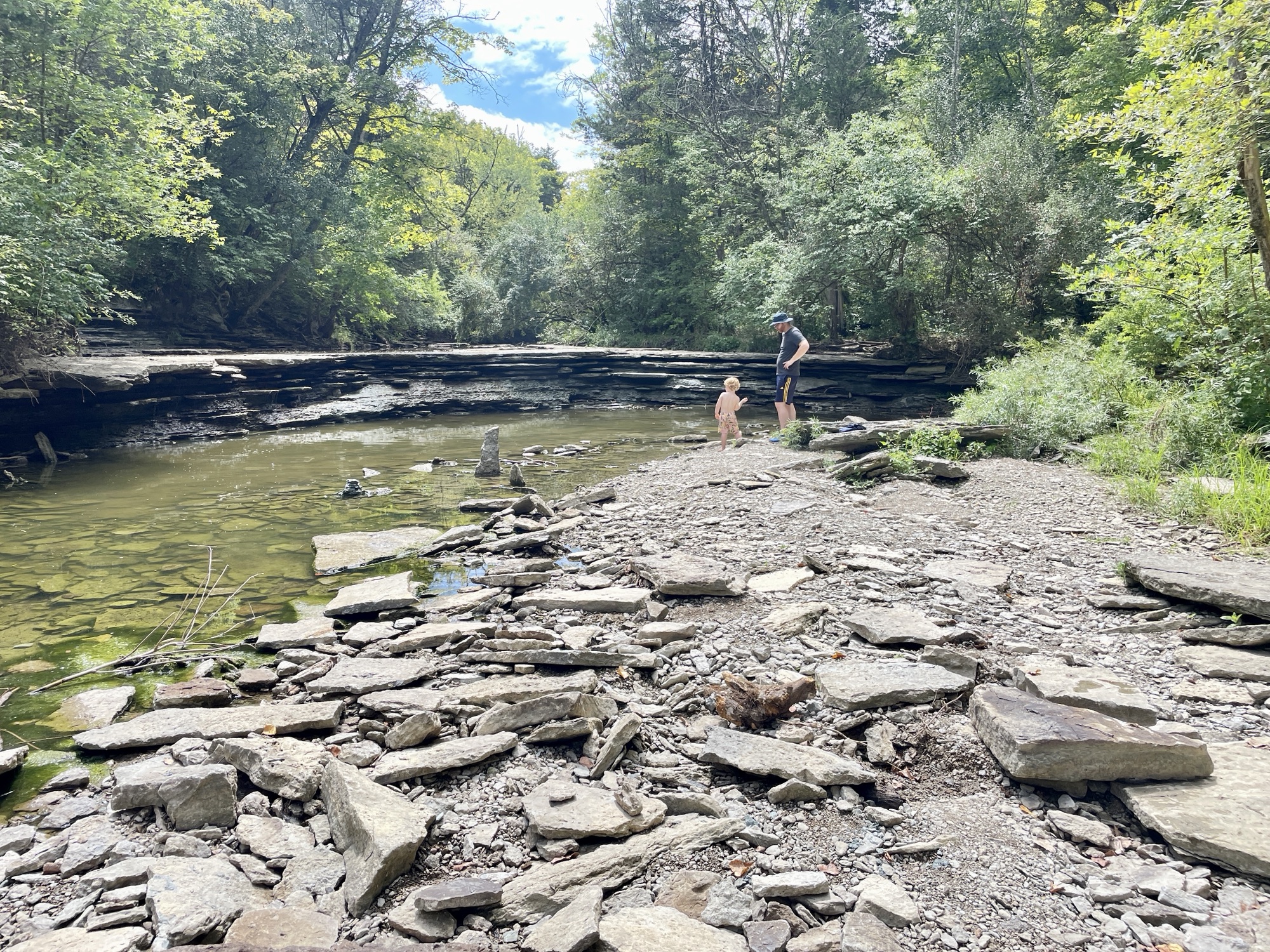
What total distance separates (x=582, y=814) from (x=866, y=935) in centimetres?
101

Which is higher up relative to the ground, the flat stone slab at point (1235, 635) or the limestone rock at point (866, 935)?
the flat stone slab at point (1235, 635)

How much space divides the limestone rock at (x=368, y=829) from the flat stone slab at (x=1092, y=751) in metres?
2.15

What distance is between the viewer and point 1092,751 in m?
2.39

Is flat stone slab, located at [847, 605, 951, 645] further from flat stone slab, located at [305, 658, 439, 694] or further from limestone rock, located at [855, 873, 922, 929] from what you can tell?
flat stone slab, located at [305, 658, 439, 694]

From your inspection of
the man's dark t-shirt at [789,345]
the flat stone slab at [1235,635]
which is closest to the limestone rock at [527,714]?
the flat stone slab at [1235,635]

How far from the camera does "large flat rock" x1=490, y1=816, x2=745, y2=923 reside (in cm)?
209

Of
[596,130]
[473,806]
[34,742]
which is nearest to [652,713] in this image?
[473,806]

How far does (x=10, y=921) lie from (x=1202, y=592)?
5445 millimetres

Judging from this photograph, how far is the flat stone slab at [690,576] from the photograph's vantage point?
4547 mm

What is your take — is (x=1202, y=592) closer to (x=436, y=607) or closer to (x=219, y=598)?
(x=436, y=607)

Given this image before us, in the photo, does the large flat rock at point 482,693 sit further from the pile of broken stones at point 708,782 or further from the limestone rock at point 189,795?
the limestone rock at point 189,795

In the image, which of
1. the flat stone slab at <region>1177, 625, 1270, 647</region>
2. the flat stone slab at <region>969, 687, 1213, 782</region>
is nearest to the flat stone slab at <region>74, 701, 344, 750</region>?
the flat stone slab at <region>969, 687, 1213, 782</region>

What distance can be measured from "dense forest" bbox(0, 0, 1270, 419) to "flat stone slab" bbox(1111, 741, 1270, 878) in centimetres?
669

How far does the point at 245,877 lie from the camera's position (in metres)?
2.29
